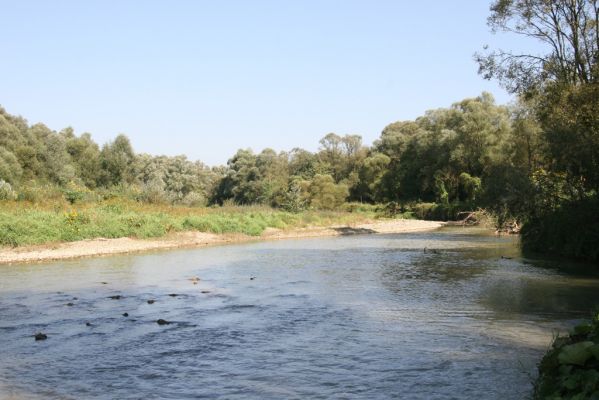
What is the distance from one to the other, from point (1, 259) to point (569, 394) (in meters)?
27.0

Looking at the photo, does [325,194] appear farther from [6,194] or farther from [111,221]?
[6,194]

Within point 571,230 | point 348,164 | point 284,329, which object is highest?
point 348,164

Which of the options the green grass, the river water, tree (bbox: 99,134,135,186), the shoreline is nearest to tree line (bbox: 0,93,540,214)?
tree (bbox: 99,134,135,186)

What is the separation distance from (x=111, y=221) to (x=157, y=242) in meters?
3.14

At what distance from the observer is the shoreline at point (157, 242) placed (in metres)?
27.8

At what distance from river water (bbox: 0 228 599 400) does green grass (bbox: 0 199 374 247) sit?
5.10 meters

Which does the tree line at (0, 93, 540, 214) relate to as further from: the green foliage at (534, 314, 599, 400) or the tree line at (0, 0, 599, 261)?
the green foliage at (534, 314, 599, 400)

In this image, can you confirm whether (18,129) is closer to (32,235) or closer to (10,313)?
(32,235)

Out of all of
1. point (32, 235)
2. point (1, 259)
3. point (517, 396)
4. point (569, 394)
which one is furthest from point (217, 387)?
point (32, 235)

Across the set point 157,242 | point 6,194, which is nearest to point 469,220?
point 157,242

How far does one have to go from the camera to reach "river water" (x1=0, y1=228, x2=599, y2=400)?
916cm

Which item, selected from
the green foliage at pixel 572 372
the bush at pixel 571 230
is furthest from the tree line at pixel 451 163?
the green foliage at pixel 572 372

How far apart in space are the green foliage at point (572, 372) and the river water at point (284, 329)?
1841 mm

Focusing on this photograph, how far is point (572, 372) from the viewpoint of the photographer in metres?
6.07
